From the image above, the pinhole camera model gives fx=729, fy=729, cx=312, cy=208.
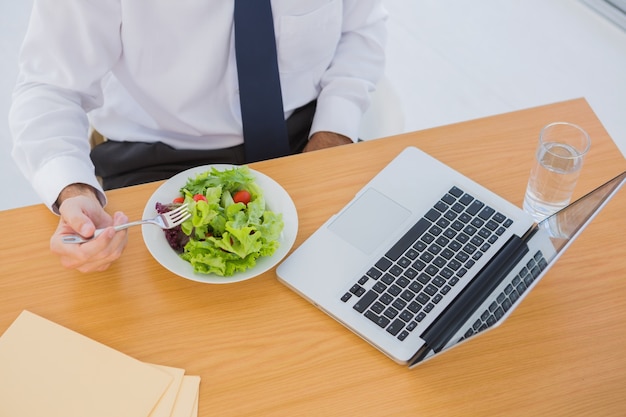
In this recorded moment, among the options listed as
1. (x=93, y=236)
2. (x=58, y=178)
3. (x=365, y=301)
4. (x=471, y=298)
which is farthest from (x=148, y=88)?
(x=471, y=298)

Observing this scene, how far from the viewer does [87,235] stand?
103 cm

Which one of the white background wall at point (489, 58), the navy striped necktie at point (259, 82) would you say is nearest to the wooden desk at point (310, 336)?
the navy striped necktie at point (259, 82)

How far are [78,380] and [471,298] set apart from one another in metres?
0.53

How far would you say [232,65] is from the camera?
1.33m

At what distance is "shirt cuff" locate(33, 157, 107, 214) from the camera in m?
1.11

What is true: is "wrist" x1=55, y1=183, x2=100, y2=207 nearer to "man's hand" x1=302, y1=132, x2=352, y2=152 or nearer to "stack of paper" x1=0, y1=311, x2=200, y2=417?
"stack of paper" x1=0, y1=311, x2=200, y2=417

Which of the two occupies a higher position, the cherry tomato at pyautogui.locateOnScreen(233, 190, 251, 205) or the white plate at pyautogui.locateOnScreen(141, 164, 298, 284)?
the cherry tomato at pyautogui.locateOnScreen(233, 190, 251, 205)

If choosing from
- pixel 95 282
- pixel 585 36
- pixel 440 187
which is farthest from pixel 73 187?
pixel 585 36

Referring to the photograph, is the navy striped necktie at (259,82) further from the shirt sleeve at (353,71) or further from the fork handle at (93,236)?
the fork handle at (93,236)

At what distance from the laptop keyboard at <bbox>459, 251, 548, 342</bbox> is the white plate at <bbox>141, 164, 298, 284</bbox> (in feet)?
0.96

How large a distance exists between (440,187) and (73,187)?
→ 0.58 m

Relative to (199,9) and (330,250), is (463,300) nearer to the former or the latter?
(330,250)

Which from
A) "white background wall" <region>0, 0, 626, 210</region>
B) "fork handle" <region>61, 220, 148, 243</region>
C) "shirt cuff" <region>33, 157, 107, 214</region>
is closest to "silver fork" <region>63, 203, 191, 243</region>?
"fork handle" <region>61, 220, 148, 243</region>

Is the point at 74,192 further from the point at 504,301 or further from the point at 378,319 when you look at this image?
the point at 504,301
